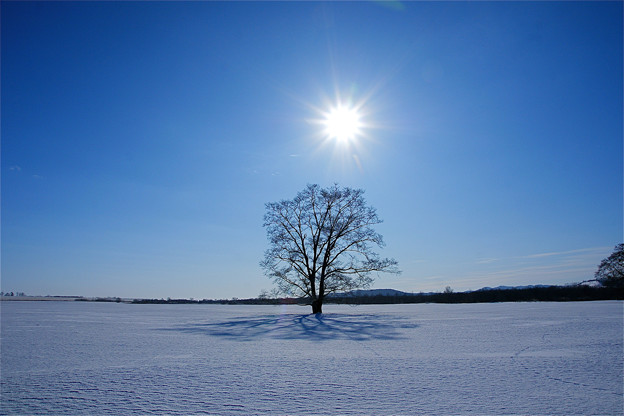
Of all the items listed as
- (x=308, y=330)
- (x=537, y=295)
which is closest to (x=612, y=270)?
(x=537, y=295)

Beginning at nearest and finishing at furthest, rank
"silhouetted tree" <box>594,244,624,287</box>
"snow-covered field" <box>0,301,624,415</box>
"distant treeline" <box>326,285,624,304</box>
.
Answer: "snow-covered field" <box>0,301,624,415</box> < "distant treeline" <box>326,285,624,304</box> < "silhouetted tree" <box>594,244,624,287</box>

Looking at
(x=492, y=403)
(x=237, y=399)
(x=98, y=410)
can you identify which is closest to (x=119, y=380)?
(x=98, y=410)

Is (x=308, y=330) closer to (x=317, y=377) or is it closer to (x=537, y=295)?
(x=317, y=377)

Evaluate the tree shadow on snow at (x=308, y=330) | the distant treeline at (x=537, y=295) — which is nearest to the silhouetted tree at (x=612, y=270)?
the distant treeline at (x=537, y=295)

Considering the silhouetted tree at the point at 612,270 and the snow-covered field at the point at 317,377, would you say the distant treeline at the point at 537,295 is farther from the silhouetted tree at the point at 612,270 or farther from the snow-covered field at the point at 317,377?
the snow-covered field at the point at 317,377

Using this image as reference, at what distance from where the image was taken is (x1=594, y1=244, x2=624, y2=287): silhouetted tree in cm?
4919

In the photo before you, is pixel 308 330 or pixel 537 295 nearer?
pixel 308 330

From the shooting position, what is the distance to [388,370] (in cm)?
688

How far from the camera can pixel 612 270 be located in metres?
50.9

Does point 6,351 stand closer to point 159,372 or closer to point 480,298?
point 159,372

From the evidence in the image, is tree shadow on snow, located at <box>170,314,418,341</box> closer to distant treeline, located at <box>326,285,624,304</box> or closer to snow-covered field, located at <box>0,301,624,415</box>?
snow-covered field, located at <box>0,301,624,415</box>

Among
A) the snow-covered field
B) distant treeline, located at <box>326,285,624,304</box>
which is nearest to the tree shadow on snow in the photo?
the snow-covered field

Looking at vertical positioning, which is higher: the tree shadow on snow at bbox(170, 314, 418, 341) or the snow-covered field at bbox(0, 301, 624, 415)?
the snow-covered field at bbox(0, 301, 624, 415)

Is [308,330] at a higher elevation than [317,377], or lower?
lower
